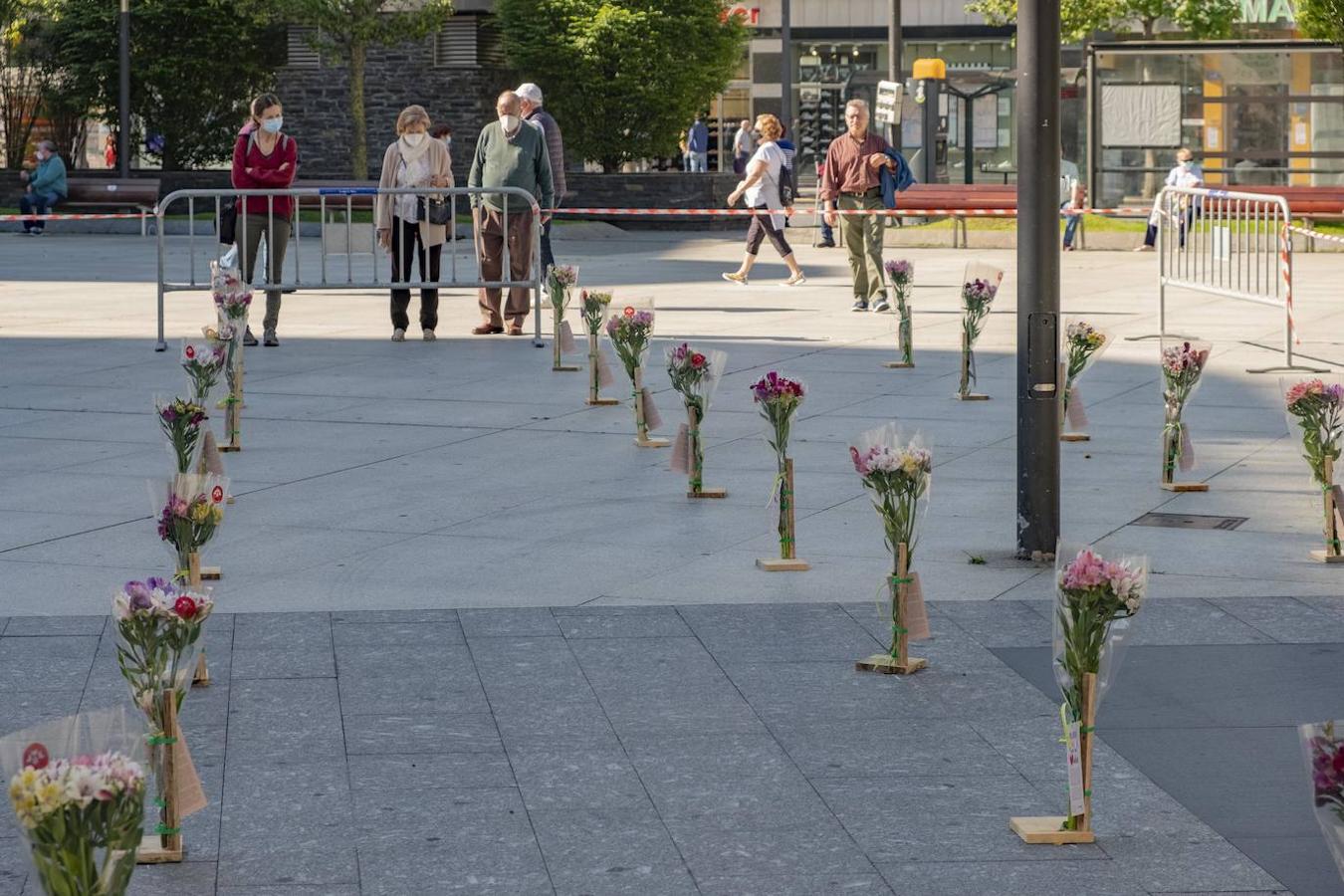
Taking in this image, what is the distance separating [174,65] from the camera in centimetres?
3878

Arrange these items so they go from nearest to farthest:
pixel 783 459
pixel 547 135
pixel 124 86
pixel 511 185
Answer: pixel 783 459 < pixel 511 185 < pixel 547 135 < pixel 124 86

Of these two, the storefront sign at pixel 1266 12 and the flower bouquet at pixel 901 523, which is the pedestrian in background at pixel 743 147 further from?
the flower bouquet at pixel 901 523

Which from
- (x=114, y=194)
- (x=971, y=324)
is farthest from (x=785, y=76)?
(x=971, y=324)

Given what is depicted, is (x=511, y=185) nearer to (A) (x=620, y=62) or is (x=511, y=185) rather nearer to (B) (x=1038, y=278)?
(B) (x=1038, y=278)

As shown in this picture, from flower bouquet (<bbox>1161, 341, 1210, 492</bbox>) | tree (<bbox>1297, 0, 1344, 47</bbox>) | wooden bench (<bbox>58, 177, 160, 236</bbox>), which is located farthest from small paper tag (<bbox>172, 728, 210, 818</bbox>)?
wooden bench (<bbox>58, 177, 160, 236</bbox>)

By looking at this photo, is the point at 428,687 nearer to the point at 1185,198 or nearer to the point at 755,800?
the point at 755,800

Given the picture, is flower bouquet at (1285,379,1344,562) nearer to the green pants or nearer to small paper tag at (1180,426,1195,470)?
small paper tag at (1180,426,1195,470)

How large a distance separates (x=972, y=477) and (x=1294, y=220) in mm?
19657

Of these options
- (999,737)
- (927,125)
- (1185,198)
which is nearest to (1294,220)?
(927,125)

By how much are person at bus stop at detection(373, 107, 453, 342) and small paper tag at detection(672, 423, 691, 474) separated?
23.0 feet

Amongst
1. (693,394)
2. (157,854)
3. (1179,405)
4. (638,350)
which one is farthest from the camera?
(638,350)

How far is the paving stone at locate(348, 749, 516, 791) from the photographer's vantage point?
18.0ft

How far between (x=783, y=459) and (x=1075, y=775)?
3477 millimetres

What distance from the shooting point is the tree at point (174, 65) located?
127 feet
